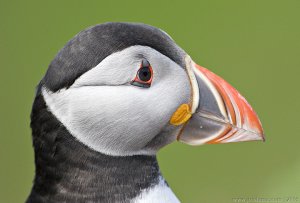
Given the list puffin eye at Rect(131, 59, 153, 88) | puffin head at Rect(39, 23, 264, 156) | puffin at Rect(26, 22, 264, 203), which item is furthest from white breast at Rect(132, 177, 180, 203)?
puffin eye at Rect(131, 59, 153, 88)

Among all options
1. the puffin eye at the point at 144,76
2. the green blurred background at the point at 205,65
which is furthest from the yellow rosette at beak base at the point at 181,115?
the green blurred background at the point at 205,65

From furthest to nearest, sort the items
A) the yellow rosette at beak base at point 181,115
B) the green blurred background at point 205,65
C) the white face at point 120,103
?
the green blurred background at point 205,65 → the yellow rosette at beak base at point 181,115 → the white face at point 120,103

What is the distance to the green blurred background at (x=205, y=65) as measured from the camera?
4254 mm

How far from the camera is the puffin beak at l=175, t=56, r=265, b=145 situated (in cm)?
182

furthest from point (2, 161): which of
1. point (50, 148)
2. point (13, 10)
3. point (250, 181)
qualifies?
point (50, 148)

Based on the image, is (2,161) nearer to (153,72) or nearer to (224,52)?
(224,52)

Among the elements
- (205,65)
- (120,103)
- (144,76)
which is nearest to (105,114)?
(120,103)

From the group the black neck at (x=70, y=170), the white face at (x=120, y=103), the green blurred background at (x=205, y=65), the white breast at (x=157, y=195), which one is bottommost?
the green blurred background at (x=205, y=65)

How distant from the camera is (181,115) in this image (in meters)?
1.80

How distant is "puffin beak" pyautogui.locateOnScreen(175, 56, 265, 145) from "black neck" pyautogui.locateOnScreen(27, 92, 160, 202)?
290mm

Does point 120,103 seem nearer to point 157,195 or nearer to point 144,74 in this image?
point 144,74

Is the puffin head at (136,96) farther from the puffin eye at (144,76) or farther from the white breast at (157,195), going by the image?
the white breast at (157,195)

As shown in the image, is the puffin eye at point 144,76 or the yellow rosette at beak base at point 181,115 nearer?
the puffin eye at point 144,76

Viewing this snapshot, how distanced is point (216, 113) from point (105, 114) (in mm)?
366
